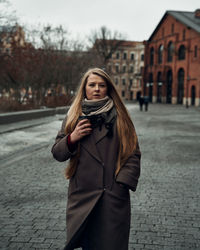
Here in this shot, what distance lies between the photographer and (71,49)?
32.0 m

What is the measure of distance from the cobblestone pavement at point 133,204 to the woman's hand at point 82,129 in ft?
6.09

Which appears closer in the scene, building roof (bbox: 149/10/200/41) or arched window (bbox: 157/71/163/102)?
building roof (bbox: 149/10/200/41)

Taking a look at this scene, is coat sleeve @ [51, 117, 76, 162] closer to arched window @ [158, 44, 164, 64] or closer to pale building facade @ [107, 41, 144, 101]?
arched window @ [158, 44, 164, 64]

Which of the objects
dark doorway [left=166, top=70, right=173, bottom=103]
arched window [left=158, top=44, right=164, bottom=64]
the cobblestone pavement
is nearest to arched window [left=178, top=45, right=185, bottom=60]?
dark doorway [left=166, top=70, right=173, bottom=103]

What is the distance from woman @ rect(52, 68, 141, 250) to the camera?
8.06 feet

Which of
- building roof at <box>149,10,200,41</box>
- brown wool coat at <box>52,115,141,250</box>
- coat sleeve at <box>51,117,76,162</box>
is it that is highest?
building roof at <box>149,10,200,41</box>

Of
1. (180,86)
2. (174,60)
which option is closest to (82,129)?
(180,86)

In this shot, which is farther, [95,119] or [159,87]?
[159,87]

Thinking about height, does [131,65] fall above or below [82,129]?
above

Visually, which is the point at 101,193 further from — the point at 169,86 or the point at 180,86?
the point at 169,86

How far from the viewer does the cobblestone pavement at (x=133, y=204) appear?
3957 mm

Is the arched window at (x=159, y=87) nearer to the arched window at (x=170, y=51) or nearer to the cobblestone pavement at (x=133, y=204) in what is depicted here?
the arched window at (x=170, y=51)

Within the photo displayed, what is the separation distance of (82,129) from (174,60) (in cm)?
6091

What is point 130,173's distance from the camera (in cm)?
247
